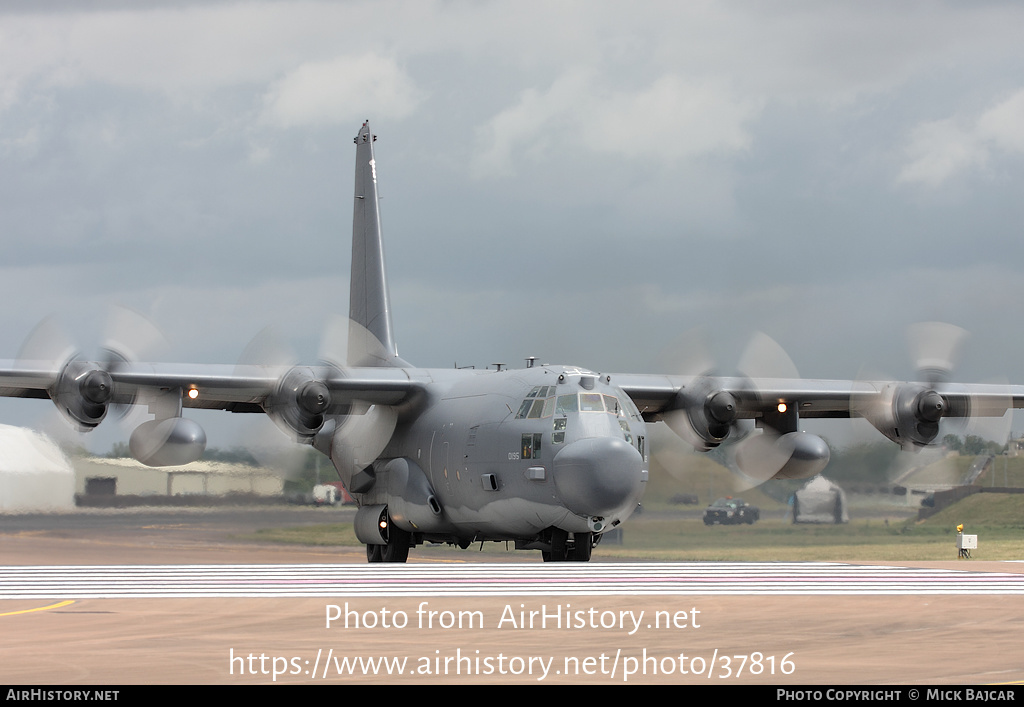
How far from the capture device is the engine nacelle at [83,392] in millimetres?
24453

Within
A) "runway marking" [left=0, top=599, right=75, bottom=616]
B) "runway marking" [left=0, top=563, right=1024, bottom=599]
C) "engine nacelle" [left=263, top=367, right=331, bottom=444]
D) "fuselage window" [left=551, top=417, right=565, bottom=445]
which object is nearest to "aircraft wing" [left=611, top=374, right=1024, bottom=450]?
"runway marking" [left=0, top=563, right=1024, bottom=599]

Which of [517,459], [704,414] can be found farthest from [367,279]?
[517,459]

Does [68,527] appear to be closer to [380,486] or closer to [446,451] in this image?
[380,486]

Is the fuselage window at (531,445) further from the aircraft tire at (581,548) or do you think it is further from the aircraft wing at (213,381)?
the aircraft wing at (213,381)

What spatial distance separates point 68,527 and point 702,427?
1436cm

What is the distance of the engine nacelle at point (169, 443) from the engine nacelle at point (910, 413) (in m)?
14.0

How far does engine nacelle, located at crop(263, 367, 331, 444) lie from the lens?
2564 centimetres

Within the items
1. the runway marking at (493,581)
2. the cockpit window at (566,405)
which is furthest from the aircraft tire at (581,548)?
the cockpit window at (566,405)

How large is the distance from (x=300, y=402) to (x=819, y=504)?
13767 mm

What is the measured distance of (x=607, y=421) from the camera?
22031 millimetres

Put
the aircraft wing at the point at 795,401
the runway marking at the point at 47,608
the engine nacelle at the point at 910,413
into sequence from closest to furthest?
the runway marking at the point at 47,608
the engine nacelle at the point at 910,413
the aircraft wing at the point at 795,401

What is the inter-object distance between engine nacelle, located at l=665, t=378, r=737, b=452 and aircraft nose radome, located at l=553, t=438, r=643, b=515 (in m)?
6.25
